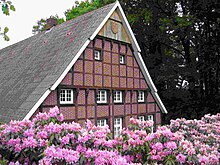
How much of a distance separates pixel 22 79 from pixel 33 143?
382 inches

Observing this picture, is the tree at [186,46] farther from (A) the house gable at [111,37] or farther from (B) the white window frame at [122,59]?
(B) the white window frame at [122,59]

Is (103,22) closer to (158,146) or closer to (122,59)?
(122,59)

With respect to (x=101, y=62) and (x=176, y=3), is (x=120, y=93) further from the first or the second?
(x=176, y=3)

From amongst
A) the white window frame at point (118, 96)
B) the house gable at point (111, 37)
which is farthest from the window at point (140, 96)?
the white window frame at point (118, 96)

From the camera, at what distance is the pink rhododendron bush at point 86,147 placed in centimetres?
348

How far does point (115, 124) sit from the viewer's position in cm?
1383

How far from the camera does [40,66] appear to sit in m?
12.7

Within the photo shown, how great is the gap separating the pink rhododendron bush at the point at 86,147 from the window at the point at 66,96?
21.5ft

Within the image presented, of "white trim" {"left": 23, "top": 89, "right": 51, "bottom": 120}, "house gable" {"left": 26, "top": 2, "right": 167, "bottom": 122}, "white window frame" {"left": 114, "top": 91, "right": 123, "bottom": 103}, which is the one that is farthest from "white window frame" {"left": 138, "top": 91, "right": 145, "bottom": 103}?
"white trim" {"left": 23, "top": 89, "right": 51, "bottom": 120}

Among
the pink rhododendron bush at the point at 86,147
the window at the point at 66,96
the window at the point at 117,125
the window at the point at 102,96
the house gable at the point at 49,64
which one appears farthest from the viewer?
the window at the point at 117,125

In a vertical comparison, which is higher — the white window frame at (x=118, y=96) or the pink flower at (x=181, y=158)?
the white window frame at (x=118, y=96)

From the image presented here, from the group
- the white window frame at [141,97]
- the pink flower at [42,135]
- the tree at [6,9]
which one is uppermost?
the tree at [6,9]

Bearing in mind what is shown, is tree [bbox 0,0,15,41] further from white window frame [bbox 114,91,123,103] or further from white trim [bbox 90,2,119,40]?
white window frame [bbox 114,91,123,103]

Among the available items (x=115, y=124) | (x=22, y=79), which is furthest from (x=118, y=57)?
(x=22, y=79)
